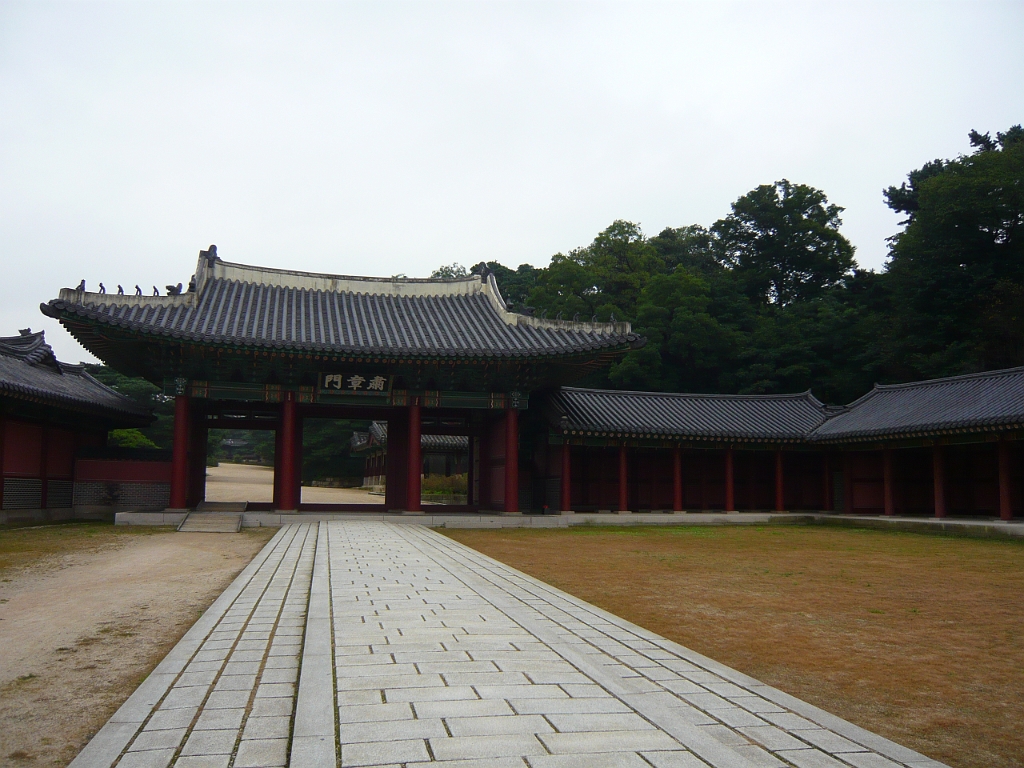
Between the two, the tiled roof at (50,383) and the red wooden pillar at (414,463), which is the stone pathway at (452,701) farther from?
the tiled roof at (50,383)

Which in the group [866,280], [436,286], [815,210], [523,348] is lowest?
[523,348]

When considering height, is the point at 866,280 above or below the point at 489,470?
above

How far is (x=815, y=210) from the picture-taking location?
185 feet

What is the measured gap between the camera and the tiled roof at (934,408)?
20797mm

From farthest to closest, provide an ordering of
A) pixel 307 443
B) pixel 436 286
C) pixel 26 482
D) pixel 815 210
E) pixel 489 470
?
pixel 815 210, pixel 307 443, pixel 436 286, pixel 489 470, pixel 26 482

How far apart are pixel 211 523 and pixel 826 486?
69.2 ft

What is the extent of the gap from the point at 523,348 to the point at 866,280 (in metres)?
40.2

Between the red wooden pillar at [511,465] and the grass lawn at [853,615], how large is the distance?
151 inches

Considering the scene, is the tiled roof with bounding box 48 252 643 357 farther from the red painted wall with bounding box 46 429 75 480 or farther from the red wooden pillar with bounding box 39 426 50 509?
the red painted wall with bounding box 46 429 75 480

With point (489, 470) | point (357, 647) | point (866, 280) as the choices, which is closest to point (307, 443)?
point (489, 470)

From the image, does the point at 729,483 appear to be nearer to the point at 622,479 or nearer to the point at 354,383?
the point at 622,479

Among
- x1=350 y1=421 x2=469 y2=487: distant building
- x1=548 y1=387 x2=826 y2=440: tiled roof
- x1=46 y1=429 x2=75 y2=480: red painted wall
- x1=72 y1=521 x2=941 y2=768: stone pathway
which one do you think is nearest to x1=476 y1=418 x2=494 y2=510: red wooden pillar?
x1=548 y1=387 x2=826 y2=440: tiled roof

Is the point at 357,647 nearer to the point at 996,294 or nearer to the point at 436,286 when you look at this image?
the point at 436,286

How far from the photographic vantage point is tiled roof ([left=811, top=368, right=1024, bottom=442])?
20797 mm
